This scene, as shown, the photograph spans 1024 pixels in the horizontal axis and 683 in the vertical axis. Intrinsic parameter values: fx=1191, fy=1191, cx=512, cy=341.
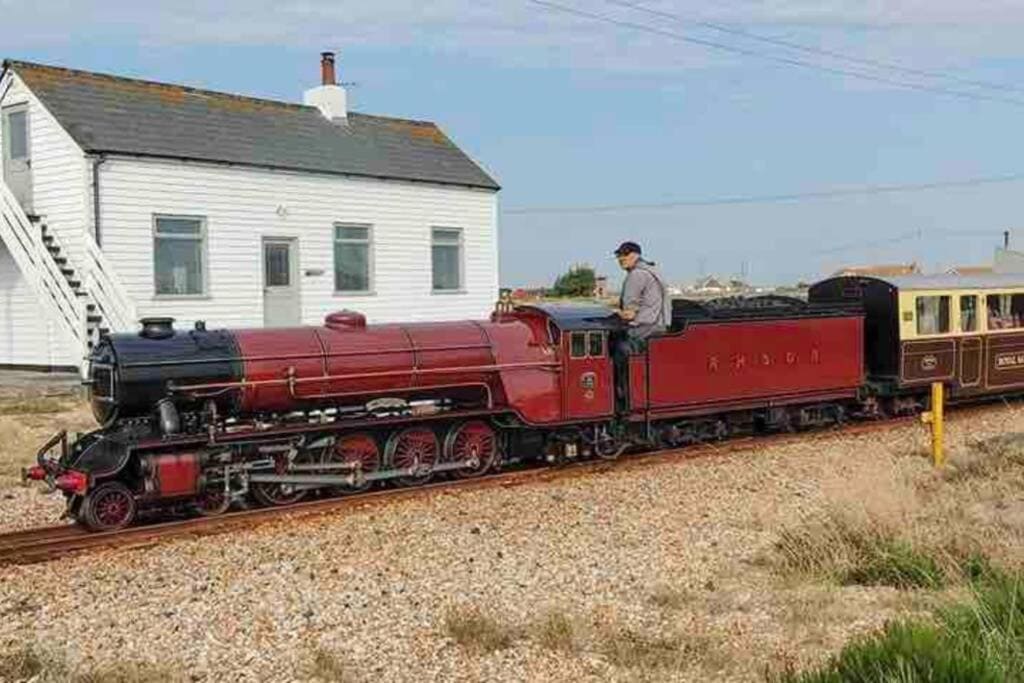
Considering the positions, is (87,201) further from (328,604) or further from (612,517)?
(328,604)

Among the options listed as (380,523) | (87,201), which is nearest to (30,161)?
(87,201)

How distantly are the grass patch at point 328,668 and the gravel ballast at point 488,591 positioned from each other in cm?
2

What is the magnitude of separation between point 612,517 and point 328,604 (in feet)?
11.9

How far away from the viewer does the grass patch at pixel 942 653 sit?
5.05 meters

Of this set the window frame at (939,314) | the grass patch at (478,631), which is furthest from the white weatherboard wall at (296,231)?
the grass patch at (478,631)

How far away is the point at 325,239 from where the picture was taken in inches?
962

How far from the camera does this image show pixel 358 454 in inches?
473

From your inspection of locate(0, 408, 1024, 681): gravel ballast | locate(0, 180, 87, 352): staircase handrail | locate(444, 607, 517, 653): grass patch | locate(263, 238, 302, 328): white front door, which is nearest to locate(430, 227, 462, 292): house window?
locate(263, 238, 302, 328): white front door

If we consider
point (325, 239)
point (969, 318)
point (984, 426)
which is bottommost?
point (984, 426)

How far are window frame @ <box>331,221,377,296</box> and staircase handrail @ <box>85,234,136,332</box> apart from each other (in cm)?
522

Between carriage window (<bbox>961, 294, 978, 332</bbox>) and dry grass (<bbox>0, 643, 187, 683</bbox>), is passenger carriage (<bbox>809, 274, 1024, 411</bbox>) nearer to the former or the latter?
carriage window (<bbox>961, 294, 978, 332</bbox>)

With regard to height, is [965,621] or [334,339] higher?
[334,339]

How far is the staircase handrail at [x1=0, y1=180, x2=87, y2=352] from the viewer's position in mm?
19906

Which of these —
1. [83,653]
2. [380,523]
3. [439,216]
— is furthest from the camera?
[439,216]
